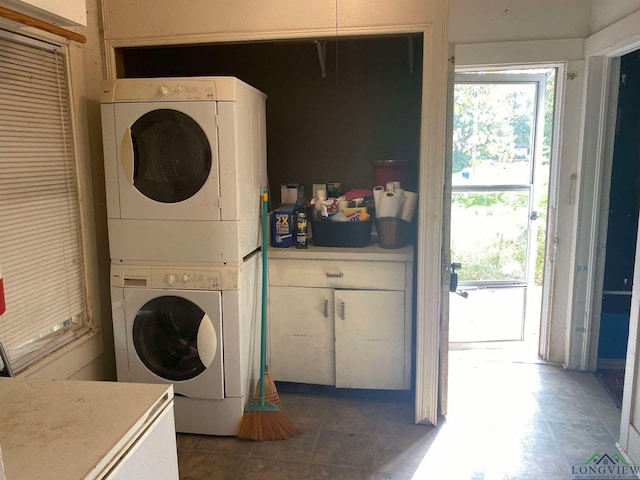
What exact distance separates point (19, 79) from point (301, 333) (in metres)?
1.83

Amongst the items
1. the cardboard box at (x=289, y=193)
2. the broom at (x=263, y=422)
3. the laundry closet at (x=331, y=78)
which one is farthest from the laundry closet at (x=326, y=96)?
the broom at (x=263, y=422)

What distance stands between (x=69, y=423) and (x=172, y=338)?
49.4 inches

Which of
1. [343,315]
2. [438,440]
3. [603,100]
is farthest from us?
[603,100]

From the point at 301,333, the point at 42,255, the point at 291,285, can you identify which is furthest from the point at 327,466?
the point at 42,255

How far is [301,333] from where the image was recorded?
110 inches

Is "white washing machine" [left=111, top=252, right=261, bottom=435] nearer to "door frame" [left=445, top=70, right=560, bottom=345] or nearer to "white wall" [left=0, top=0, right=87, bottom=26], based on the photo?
"white wall" [left=0, top=0, right=87, bottom=26]

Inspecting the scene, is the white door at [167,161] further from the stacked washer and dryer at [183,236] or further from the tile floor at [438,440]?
the tile floor at [438,440]

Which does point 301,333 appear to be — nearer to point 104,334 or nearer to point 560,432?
point 104,334

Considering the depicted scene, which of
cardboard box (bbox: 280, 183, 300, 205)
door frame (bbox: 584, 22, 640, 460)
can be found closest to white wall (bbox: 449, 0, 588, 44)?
door frame (bbox: 584, 22, 640, 460)

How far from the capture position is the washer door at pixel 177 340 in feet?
7.68

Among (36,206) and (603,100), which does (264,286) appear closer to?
(36,206)

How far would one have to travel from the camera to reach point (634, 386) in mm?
2213

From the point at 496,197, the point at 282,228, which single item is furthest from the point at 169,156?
the point at 496,197

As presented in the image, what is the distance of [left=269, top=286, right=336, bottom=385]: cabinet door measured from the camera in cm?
277
